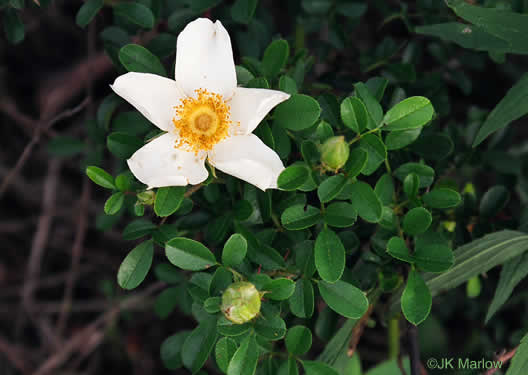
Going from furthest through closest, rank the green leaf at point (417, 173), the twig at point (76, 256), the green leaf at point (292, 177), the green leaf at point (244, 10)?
1. the twig at point (76, 256)
2. the green leaf at point (244, 10)
3. the green leaf at point (417, 173)
4. the green leaf at point (292, 177)

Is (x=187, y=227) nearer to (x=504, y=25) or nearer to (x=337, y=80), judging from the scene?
(x=337, y=80)

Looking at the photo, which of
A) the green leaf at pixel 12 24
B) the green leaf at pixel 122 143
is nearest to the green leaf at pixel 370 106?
the green leaf at pixel 122 143

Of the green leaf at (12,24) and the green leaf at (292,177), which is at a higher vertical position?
the green leaf at (12,24)

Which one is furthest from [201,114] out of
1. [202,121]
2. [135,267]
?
[135,267]

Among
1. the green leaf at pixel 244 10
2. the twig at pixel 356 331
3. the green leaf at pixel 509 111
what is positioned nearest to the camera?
the green leaf at pixel 509 111

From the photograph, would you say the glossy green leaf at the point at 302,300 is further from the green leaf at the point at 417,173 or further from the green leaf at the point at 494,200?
the green leaf at the point at 494,200

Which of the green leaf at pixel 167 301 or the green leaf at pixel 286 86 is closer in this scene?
the green leaf at pixel 286 86

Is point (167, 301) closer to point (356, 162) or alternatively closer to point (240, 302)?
point (240, 302)
